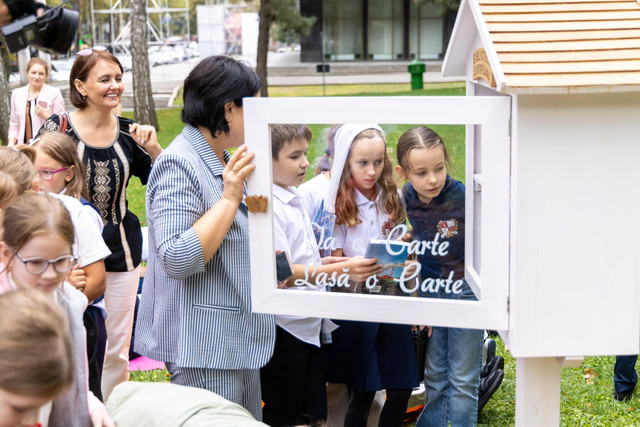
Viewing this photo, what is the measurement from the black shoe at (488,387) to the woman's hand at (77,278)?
6.81ft

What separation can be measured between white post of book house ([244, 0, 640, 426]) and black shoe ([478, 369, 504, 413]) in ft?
5.31

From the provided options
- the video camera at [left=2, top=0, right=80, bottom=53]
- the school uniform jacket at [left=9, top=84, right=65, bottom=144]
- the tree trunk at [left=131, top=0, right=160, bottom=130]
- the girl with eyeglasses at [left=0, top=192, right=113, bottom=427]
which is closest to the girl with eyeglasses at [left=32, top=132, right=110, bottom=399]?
the video camera at [left=2, top=0, right=80, bottom=53]

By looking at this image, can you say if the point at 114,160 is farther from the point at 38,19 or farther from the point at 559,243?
the point at 559,243

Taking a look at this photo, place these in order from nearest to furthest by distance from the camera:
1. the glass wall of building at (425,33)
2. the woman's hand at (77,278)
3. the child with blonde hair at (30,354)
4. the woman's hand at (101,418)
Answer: the child with blonde hair at (30,354), the woman's hand at (101,418), the woman's hand at (77,278), the glass wall of building at (425,33)

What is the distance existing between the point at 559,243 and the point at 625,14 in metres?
0.70

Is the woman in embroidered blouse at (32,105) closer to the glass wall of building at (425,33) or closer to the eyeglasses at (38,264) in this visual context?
Result: the eyeglasses at (38,264)

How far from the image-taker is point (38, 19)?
3.02 metres

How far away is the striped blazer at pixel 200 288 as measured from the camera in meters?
2.40

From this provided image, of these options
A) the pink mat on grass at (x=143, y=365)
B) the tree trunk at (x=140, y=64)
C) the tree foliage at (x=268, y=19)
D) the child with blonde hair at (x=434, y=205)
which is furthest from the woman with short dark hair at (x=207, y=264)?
the tree foliage at (x=268, y=19)

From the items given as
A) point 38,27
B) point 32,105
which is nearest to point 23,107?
point 32,105

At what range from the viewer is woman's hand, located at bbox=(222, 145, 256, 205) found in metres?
2.28

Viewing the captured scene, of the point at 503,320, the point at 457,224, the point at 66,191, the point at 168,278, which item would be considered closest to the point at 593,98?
the point at 457,224

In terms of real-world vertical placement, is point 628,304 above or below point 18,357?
below

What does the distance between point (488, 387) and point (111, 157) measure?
7.13ft
